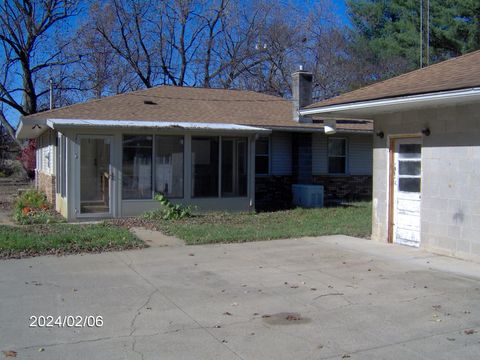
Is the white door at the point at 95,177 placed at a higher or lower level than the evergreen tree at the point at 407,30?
lower

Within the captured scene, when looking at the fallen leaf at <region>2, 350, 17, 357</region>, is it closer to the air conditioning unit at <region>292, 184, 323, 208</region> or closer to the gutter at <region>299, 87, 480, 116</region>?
the gutter at <region>299, 87, 480, 116</region>

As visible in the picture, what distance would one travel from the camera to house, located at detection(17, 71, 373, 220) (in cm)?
1476

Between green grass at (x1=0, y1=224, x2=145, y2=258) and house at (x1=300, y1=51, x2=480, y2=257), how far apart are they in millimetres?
4603

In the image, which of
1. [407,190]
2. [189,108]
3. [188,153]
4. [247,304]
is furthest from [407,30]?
[247,304]

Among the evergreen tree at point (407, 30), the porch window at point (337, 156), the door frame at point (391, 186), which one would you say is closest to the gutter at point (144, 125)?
the porch window at point (337, 156)

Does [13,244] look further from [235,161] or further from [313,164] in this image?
[313,164]

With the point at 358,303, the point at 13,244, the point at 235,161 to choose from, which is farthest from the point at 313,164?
the point at 358,303

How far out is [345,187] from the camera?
20.8 meters

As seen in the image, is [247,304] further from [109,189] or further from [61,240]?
[109,189]

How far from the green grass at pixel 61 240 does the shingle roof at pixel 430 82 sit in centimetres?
481

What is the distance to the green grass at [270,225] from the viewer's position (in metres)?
11.8

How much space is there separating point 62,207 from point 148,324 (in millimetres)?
10445

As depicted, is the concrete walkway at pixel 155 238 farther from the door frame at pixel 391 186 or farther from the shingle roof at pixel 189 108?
the shingle roof at pixel 189 108

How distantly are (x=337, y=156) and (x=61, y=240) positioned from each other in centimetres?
1249
